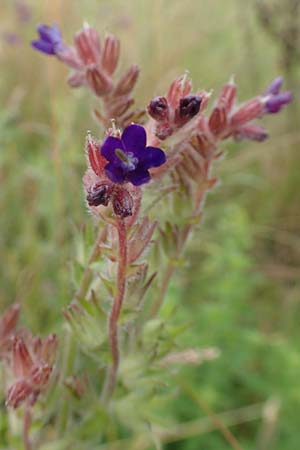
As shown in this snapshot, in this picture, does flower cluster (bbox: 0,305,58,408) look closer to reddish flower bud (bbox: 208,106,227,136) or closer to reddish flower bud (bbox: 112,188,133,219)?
reddish flower bud (bbox: 112,188,133,219)

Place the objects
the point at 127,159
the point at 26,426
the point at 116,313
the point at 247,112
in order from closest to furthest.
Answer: the point at 127,159 → the point at 116,313 → the point at 26,426 → the point at 247,112

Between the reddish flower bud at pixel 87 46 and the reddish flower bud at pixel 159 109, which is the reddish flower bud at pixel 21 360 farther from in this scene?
the reddish flower bud at pixel 87 46

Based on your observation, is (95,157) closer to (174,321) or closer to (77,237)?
(77,237)

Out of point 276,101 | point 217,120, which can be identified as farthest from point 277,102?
point 217,120

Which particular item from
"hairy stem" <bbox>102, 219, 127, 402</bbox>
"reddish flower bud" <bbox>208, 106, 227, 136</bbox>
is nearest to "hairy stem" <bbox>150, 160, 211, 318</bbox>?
"reddish flower bud" <bbox>208, 106, 227, 136</bbox>

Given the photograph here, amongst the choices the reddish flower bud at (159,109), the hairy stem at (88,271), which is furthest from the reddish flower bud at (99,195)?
the hairy stem at (88,271)

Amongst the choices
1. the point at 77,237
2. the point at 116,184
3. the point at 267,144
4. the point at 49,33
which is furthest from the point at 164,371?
the point at 267,144

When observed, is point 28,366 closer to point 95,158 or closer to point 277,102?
point 95,158
